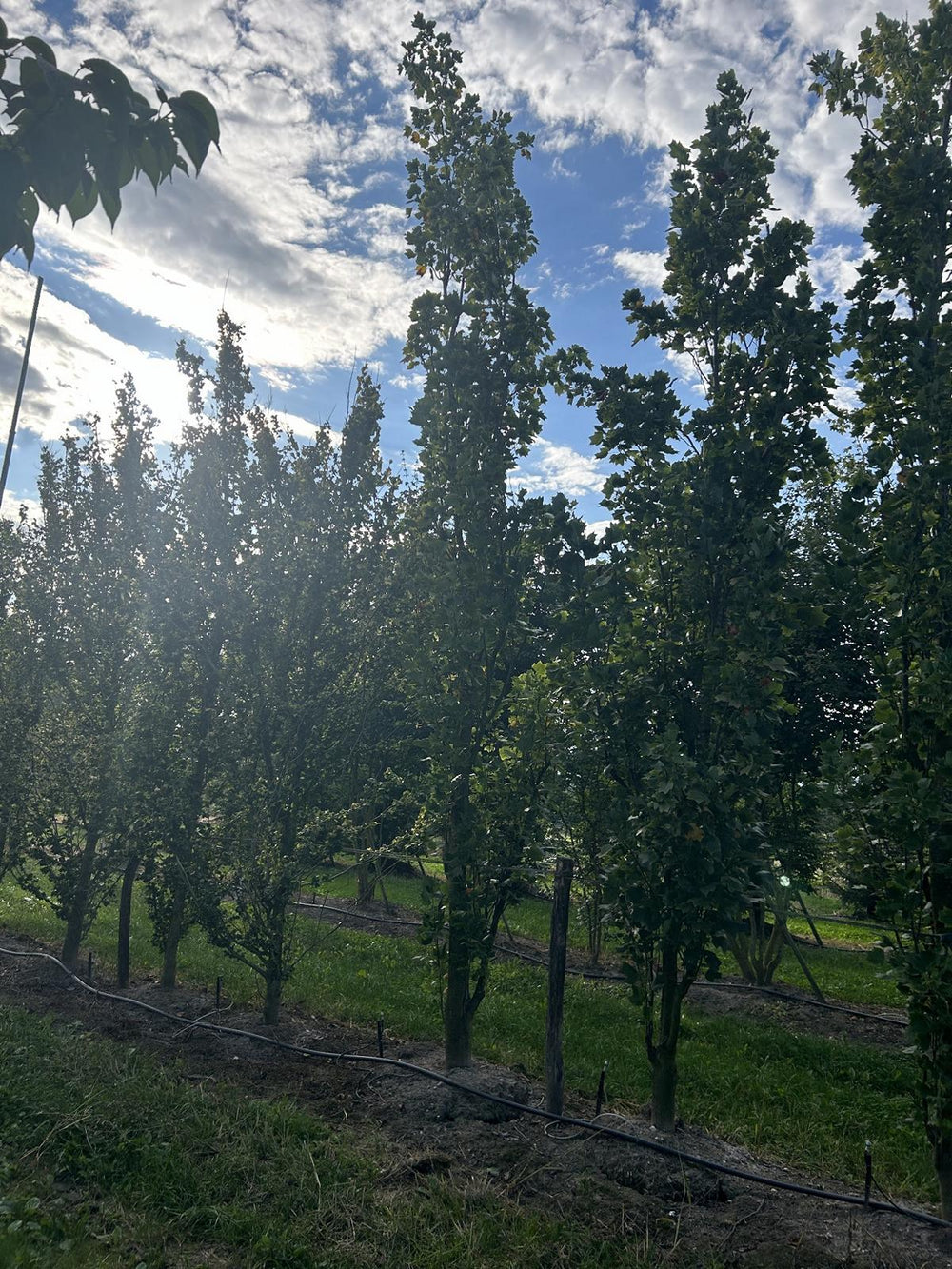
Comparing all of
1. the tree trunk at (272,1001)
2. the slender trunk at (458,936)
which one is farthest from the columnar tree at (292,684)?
the slender trunk at (458,936)

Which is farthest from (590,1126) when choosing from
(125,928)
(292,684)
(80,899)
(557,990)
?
(80,899)

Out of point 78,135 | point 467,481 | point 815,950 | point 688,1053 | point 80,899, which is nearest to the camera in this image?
point 78,135

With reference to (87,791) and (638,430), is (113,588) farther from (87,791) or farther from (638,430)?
(638,430)

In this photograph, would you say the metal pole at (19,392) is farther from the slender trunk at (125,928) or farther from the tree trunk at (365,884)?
the tree trunk at (365,884)

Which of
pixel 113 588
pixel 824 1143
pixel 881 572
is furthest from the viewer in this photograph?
pixel 113 588

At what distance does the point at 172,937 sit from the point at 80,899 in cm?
130

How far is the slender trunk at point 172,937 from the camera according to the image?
9.73 meters

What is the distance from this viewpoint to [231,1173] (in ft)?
16.7

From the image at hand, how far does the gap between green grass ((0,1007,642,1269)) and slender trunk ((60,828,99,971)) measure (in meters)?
4.24

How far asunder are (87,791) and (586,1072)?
6519 mm

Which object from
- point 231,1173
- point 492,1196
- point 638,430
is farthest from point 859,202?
point 231,1173

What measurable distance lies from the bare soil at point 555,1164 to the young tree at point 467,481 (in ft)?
3.04

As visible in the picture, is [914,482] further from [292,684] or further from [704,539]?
[292,684]

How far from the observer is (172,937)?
392 inches
